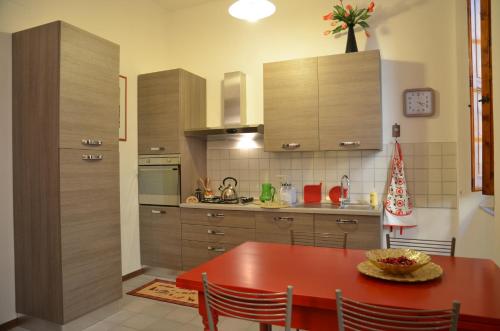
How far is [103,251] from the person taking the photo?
110 inches

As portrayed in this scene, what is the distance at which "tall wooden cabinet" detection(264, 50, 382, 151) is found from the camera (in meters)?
3.10

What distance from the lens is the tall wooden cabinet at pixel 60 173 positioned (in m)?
2.47

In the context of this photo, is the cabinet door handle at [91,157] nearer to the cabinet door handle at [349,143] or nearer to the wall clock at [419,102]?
the cabinet door handle at [349,143]

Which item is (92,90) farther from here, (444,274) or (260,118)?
(444,274)

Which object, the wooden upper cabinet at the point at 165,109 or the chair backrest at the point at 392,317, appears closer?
the chair backrest at the point at 392,317

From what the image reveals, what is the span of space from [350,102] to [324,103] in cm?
24

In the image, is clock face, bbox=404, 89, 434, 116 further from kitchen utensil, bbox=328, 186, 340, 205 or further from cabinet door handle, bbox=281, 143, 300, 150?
cabinet door handle, bbox=281, 143, 300, 150

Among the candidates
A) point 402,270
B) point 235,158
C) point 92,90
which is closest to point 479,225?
point 402,270

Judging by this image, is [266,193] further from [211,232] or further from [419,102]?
[419,102]

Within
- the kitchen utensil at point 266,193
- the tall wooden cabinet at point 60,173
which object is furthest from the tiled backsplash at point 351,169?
the tall wooden cabinet at point 60,173

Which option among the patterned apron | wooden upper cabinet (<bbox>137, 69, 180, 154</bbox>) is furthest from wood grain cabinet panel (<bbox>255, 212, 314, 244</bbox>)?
wooden upper cabinet (<bbox>137, 69, 180, 154</bbox>)

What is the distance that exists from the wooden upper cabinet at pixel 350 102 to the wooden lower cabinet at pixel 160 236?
177cm

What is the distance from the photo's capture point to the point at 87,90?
8.81 ft

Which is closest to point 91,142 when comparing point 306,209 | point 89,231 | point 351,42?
point 89,231
